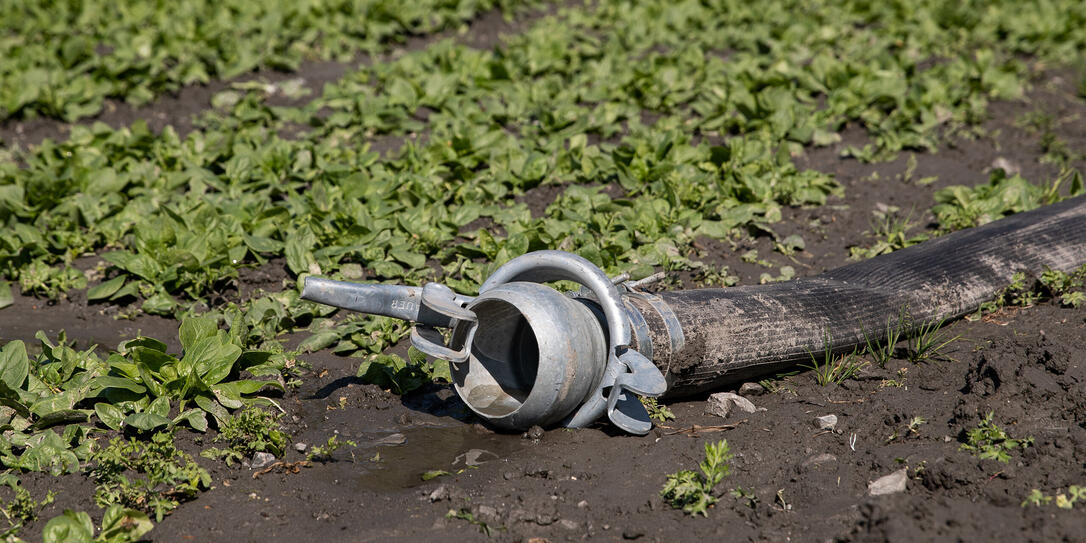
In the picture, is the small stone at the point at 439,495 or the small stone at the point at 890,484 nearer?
the small stone at the point at 890,484

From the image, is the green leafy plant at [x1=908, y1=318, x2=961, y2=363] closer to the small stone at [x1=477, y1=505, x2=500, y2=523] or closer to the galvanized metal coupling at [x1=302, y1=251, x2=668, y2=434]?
the galvanized metal coupling at [x1=302, y1=251, x2=668, y2=434]

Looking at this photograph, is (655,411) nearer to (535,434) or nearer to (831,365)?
(535,434)

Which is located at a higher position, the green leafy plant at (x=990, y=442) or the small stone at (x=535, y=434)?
the green leafy plant at (x=990, y=442)

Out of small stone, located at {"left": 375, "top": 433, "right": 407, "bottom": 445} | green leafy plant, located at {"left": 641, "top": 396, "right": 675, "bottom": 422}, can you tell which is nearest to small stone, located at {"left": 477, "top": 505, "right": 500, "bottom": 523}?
small stone, located at {"left": 375, "top": 433, "right": 407, "bottom": 445}

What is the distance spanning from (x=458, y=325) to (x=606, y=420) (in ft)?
2.06

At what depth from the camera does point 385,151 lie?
18.6 feet

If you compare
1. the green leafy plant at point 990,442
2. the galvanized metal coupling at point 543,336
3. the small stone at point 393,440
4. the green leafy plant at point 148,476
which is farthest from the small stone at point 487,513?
the green leafy plant at point 990,442

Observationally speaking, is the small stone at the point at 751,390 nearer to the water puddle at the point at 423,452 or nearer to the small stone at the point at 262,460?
the water puddle at the point at 423,452

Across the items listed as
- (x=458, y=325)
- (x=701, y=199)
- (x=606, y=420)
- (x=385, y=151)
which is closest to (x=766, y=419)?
(x=606, y=420)

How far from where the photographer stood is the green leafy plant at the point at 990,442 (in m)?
2.82

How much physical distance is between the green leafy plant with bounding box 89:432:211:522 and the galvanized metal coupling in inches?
26.0

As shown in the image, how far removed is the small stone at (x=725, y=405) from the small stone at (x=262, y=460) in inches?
60.7

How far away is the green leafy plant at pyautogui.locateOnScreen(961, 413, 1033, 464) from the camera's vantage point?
2822 mm

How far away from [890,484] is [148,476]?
2253 mm
